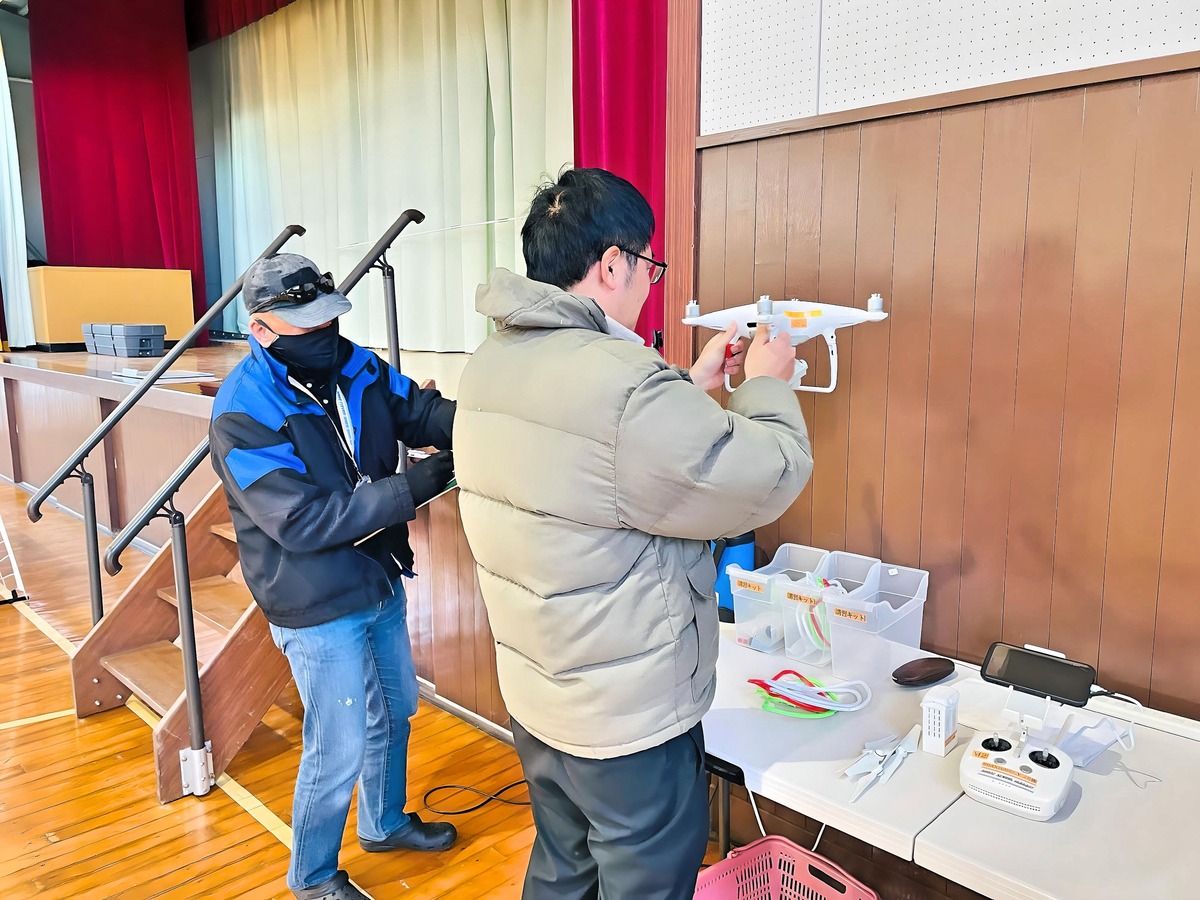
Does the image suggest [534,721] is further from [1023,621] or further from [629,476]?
[1023,621]

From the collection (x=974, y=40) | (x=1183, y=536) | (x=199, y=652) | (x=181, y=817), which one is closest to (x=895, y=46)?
(x=974, y=40)

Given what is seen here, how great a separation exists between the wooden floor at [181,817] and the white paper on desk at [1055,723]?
1.10m

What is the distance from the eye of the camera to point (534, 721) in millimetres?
1173

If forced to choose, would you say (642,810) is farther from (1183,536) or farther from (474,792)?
(474,792)

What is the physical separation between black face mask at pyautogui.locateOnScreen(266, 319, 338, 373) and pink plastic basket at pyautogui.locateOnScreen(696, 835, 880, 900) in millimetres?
1240

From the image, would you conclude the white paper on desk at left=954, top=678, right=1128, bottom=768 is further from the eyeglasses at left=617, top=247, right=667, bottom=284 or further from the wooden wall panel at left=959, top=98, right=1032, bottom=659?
the eyeglasses at left=617, top=247, right=667, bottom=284

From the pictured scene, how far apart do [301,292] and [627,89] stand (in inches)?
61.6

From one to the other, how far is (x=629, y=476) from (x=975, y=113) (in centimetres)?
107

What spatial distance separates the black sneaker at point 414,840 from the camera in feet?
6.79

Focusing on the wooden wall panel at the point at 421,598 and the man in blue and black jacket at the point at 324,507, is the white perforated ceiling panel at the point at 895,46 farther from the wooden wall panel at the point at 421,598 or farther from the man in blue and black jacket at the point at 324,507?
the wooden wall panel at the point at 421,598

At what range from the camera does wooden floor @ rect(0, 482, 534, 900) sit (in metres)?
1.98

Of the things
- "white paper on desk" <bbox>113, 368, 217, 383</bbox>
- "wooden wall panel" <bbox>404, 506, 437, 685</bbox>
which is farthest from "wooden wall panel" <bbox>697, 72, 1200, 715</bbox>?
"white paper on desk" <bbox>113, 368, 217, 383</bbox>

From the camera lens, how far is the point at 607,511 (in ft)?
3.38

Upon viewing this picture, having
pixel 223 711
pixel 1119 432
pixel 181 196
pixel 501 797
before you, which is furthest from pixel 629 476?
pixel 181 196
